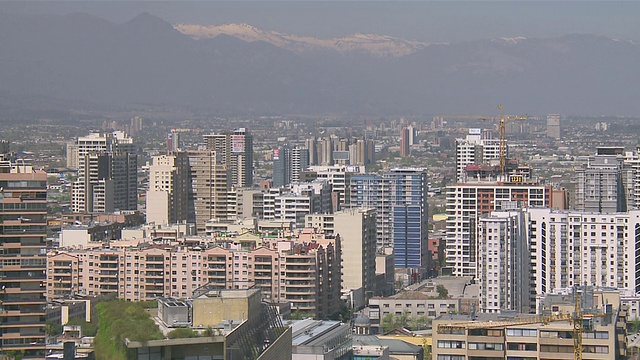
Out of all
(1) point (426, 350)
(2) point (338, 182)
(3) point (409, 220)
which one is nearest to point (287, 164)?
(2) point (338, 182)

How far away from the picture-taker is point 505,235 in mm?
18281

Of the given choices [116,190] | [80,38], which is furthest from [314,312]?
[80,38]

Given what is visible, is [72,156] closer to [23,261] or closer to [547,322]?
[23,261]

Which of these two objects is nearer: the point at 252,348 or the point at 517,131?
the point at 252,348

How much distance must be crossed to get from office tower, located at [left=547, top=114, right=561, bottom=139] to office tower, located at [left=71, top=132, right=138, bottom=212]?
1576 inches

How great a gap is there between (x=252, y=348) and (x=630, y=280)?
11.8 meters

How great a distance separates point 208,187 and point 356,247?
9099 mm

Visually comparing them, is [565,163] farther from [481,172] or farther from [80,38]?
[80,38]

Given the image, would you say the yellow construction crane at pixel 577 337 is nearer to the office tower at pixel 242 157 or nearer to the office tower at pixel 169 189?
the office tower at pixel 169 189

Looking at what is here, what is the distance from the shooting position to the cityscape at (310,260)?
35.4 feet

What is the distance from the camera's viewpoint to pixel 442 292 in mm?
20984

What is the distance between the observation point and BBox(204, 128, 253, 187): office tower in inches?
1431

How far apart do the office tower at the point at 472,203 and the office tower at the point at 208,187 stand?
6162 millimetres

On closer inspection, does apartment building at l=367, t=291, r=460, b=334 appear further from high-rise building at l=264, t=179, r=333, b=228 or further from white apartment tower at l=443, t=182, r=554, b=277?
high-rise building at l=264, t=179, r=333, b=228
